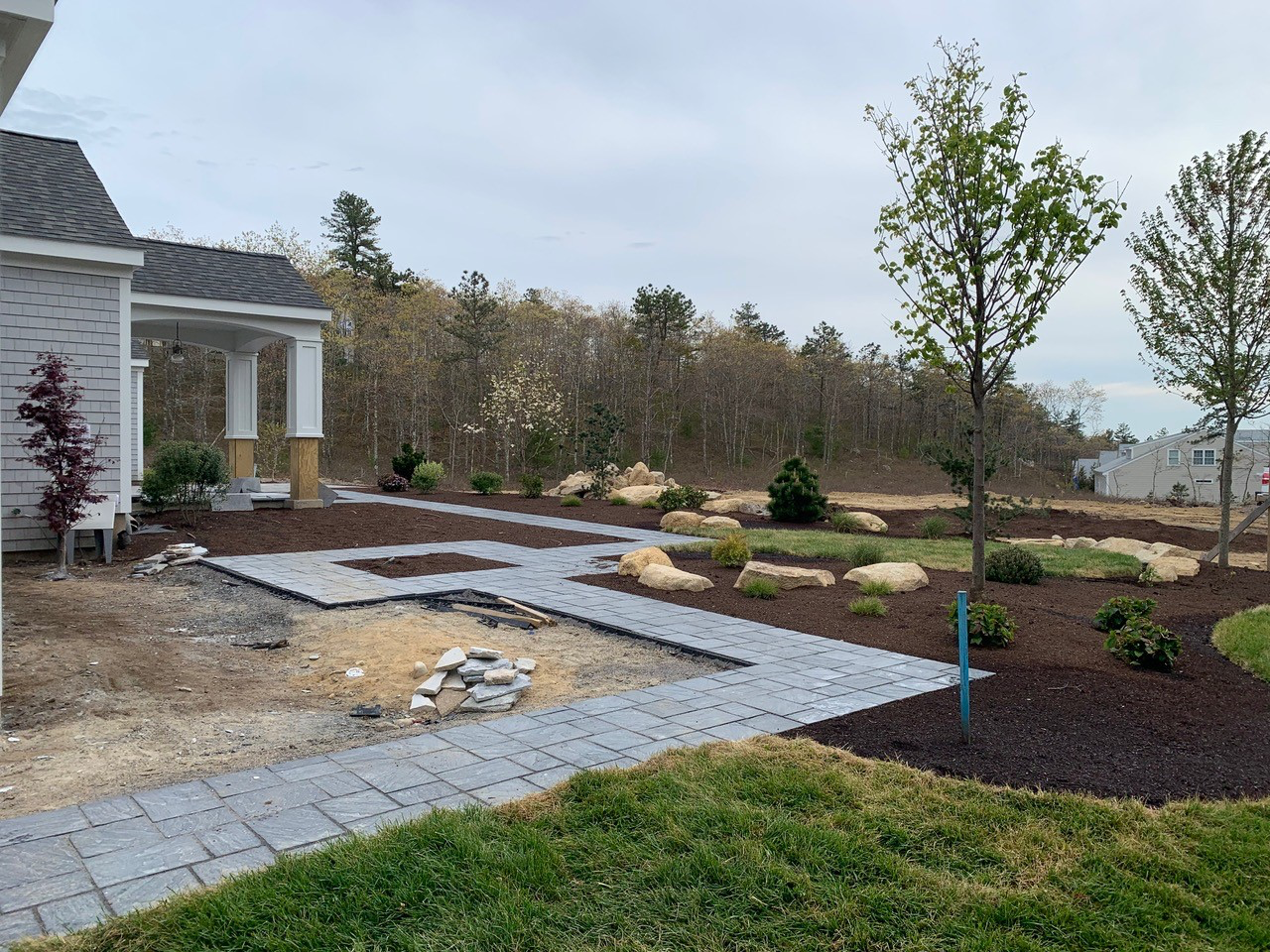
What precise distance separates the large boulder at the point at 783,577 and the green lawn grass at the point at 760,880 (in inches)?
194

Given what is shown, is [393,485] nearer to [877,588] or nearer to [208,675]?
[877,588]

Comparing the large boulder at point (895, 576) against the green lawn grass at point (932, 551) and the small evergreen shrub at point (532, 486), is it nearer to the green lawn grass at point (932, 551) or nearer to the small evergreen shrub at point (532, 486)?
the green lawn grass at point (932, 551)

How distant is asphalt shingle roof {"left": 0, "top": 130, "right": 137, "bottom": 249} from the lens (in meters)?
9.73

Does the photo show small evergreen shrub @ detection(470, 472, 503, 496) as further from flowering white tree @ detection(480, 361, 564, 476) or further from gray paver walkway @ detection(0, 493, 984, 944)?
gray paver walkway @ detection(0, 493, 984, 944)

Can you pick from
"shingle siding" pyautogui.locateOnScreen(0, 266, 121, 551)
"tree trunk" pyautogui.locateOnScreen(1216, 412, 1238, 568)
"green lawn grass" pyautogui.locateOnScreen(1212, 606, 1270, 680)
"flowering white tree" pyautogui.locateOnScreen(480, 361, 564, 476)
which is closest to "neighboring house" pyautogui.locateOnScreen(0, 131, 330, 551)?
"shingle siding" pyautogui.locateOnScreen(0, 266, 121, 551)

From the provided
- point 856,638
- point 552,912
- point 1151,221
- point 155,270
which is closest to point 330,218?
point 155,270

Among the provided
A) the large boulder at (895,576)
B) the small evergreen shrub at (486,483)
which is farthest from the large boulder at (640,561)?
the small evergreen shrub at (486,483)

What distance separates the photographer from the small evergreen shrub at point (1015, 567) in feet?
29.5

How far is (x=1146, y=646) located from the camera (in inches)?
217

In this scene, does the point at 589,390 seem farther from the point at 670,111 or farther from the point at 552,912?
the point at 552,912

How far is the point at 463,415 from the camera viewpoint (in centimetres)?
3161

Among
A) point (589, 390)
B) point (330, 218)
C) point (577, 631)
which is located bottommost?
point (577, 631)

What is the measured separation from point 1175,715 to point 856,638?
2280 millimetres

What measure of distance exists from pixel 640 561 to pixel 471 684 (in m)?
4.26
